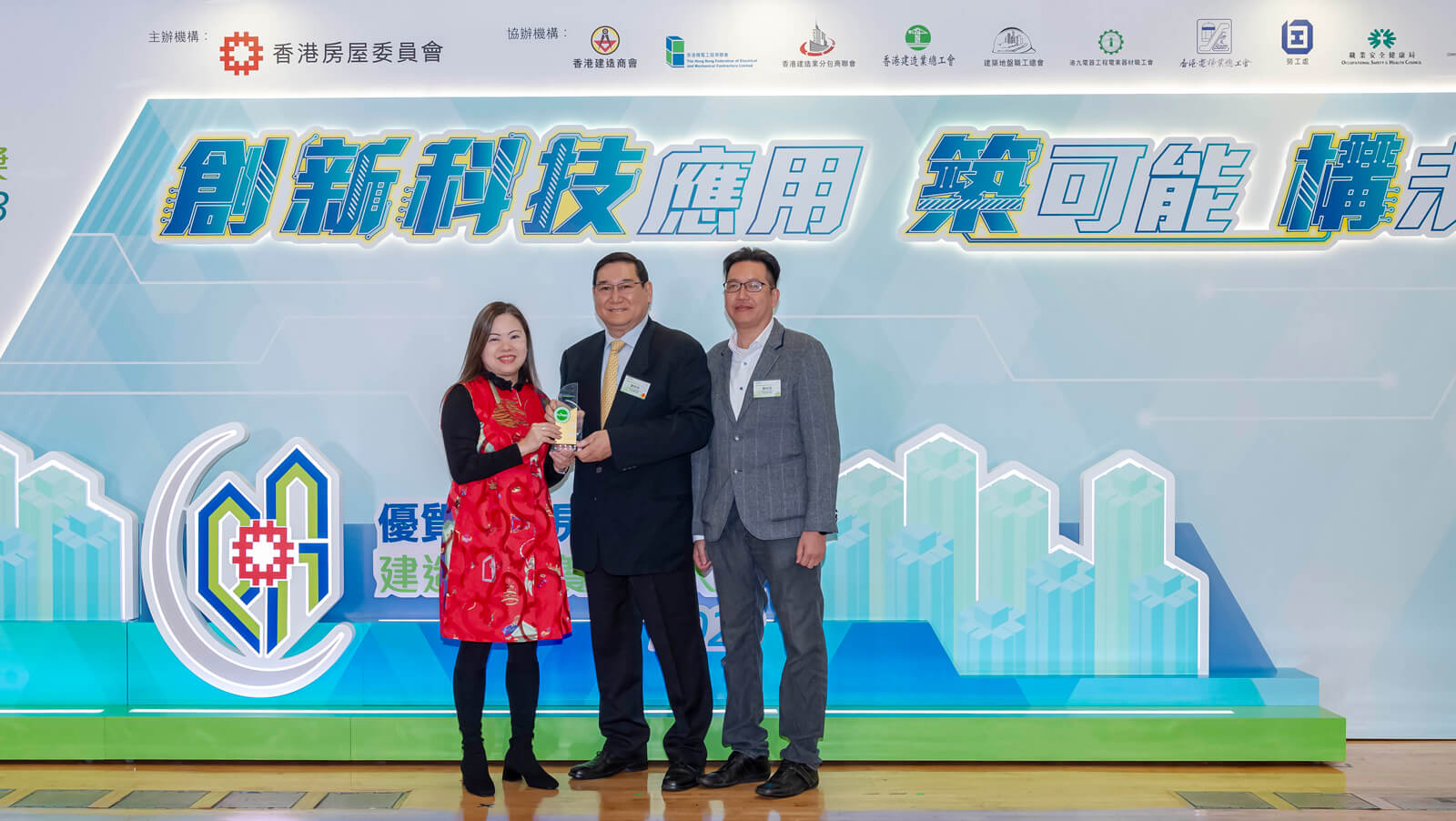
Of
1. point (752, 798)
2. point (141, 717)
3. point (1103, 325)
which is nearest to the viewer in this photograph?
point (752, 798)

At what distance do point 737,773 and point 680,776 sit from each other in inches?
7.1

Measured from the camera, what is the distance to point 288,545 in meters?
3.58

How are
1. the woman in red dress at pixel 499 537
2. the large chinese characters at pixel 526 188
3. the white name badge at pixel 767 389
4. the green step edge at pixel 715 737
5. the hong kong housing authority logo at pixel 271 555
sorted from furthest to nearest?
the large chinese characters at pixel 526 188 < the hong kong housing authority logo at pixel 271 555 < the green step edge at pixel 715 737 < the white name badge at pixel 767 389 < the woman in red dress at pixel 499 537

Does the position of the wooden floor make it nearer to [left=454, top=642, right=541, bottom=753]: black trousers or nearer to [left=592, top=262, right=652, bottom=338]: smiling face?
[left=454, top=642, right=541, bottom=753]: black trousers

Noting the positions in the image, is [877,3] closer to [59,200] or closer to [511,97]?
[511,97]

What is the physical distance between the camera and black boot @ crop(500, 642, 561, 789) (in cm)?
307

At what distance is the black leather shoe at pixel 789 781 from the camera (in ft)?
10.1

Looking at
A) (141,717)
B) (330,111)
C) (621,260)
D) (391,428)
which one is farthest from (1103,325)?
(141,717)

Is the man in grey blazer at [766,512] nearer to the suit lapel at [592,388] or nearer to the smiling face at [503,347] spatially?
the suit lapel at [592,388]

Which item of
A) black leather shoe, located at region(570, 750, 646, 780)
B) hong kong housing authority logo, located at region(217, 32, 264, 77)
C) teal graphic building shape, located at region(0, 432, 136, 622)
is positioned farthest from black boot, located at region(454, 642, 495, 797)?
hong kong housing authority logo, located at region(217, 32, 264, 77)

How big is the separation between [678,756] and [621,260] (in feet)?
5.17

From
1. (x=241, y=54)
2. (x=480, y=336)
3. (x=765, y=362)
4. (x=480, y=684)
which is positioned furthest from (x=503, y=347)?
(x=241, y=54)

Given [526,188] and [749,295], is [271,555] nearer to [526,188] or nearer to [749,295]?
[526,188]

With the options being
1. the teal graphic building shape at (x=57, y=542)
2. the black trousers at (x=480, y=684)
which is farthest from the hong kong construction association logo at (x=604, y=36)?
the teal graphic building shape at (x=57, y=542)
